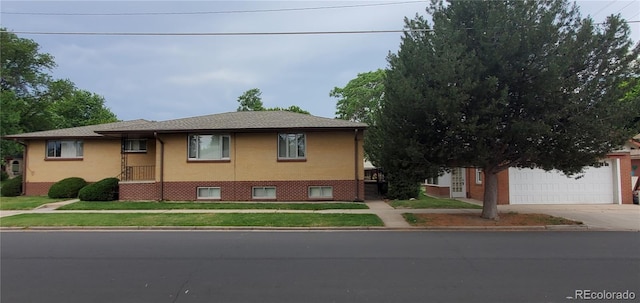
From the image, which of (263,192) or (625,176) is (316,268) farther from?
(625,176)

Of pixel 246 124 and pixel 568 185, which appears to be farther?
pixel 246 124

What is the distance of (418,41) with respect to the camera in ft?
38.9

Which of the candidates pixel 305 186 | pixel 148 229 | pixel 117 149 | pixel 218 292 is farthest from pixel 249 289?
pixel 117 149

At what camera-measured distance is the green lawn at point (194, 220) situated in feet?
38.9

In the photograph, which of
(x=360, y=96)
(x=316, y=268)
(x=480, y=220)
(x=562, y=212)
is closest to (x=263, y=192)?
(x=480, y=220)

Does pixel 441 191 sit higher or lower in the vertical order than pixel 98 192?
lower

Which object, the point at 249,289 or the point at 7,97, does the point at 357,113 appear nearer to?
the point at 7,97

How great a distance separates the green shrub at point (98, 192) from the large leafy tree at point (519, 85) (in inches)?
572

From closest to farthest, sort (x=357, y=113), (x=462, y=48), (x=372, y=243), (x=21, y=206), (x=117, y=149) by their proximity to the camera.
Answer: (x=372, y=243), (x=462, y=48), (x=21, y=206), (x=117, y=149), (x=357, y=113)

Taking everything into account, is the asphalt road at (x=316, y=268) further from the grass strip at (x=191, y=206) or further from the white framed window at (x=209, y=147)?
the white framed window at (x=209, y=147)

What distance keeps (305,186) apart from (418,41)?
9.07 m

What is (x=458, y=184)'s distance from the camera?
22438 millimetres

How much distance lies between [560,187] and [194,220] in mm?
16422

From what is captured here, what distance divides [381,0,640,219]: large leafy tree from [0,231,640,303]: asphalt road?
8.73 feet
